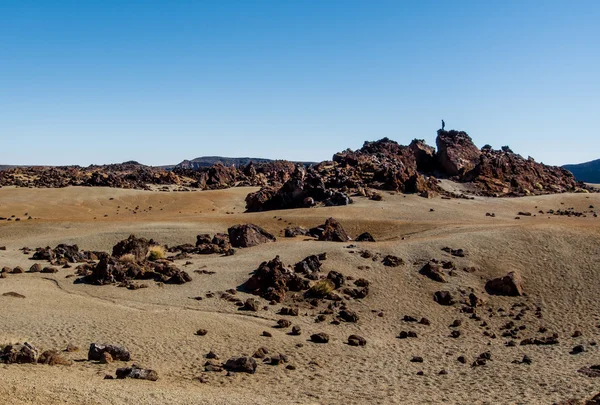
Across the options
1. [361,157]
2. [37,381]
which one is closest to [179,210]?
[361,157]

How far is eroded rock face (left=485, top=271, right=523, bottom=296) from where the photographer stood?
931 inches

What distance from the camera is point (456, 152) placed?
64.2m

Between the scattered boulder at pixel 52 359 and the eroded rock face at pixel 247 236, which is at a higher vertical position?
the eroded rock face at pixel 247 236

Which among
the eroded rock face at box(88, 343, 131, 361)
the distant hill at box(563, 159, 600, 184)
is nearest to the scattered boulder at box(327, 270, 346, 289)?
the eroded rock face at box(88, 343, 131, 361)

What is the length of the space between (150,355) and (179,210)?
3764cm

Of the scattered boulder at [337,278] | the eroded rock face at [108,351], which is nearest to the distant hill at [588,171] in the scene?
the scattered boulder at [337,278]

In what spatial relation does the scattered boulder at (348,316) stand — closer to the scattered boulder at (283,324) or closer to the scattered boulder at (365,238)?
the scattered boulder at (283,324)

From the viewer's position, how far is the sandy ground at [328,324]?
13.1 meters

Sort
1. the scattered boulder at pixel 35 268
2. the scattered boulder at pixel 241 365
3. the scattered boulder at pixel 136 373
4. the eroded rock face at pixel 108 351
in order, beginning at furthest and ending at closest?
the scattered boulder at pixel 35 268
the scattered boulder at pixel 241 365
the eroded rock face at pixel 108 351
the scattered boulder at pixel 136 373

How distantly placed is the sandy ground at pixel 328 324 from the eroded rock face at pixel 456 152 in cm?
2867

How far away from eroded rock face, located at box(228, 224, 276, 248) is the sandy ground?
922 millimetres

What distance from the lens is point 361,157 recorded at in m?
60.6

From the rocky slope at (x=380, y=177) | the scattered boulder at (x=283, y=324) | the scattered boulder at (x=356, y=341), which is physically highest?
the rocky slope at (x=380, y=177)

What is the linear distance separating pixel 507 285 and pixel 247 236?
13.2 metres
